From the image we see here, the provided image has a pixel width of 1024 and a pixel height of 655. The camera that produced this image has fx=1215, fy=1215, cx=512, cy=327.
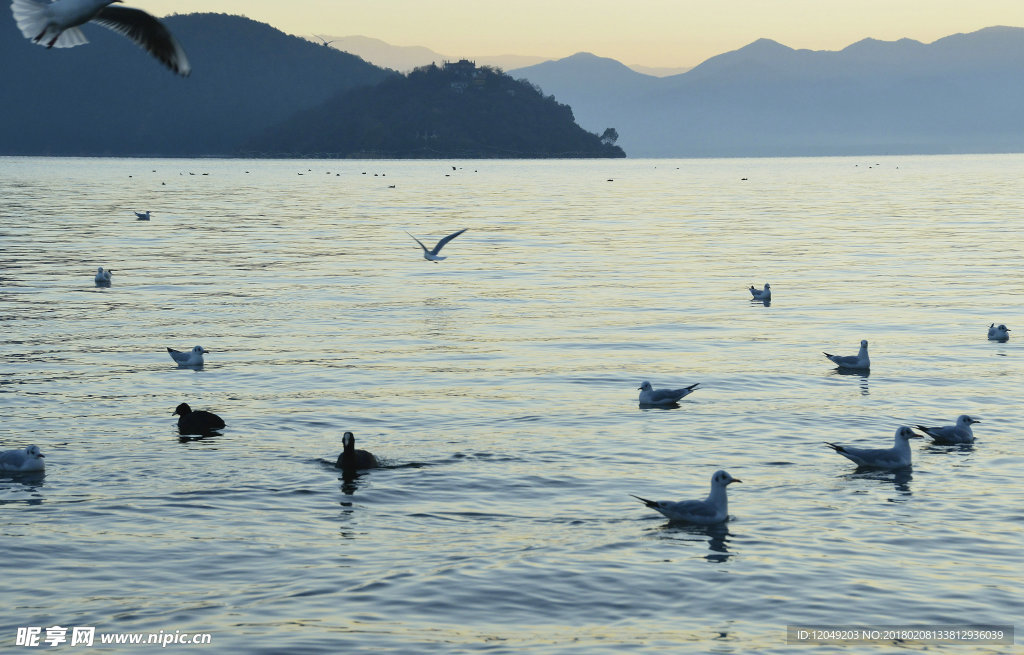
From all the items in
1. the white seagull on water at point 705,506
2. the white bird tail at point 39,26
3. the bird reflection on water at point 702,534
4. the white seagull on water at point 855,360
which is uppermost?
the white bird tail at point 39,26

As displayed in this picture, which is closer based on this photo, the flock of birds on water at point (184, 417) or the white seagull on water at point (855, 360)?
the flock of birds on water at point (184, 417)

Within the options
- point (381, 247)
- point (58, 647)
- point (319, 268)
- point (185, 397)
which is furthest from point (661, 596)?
point (381, 247)

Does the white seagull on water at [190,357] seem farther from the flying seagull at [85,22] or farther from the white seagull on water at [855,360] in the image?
the white seagull on water at [855,360]

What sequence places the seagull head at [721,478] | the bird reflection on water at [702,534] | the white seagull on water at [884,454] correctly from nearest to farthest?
the bird reflection on water at [702,534] → the seagull head at [721,478] → the white seagull on water at [884,454]

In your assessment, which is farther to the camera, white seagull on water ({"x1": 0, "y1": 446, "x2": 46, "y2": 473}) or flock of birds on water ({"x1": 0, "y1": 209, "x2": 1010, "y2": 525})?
white seagull on water ({"x1": 0, "y1": 446, "x2": 46, "y2": 473})

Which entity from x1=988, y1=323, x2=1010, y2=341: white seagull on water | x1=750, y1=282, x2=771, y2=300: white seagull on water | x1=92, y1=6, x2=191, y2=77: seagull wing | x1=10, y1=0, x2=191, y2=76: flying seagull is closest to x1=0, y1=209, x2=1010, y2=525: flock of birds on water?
x1=92, y1=6, x2=191, y2=77: seagull wing

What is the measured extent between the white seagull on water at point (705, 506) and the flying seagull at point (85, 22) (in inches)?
315

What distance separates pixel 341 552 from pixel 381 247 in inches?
1802

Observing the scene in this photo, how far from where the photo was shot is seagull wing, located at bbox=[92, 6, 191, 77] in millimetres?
14789

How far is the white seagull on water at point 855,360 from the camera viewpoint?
26.0 metres

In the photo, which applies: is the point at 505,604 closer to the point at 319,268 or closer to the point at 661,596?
the point at 661,596

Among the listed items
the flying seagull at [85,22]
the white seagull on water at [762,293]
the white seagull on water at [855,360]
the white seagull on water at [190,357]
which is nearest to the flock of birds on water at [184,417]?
the flying seagull at [85,22]

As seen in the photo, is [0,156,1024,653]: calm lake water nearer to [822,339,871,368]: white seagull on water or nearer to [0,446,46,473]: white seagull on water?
[0,446,46,473]: white seagull on water

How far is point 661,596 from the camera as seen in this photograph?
13023 mm
